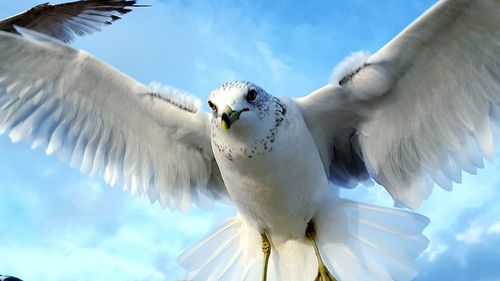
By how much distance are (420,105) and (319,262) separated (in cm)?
93

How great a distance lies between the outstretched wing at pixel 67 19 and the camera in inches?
298

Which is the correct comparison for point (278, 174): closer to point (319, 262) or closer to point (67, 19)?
point (319, 262)

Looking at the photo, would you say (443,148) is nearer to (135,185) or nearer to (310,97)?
(310,97)

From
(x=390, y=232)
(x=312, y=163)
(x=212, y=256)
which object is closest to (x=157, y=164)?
(x=212, y=256)

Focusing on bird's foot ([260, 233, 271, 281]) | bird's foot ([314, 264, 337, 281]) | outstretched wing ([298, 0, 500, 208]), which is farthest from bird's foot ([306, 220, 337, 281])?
outstretched wing ([298, 0, 500, 208])

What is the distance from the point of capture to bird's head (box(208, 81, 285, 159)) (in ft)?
9.62

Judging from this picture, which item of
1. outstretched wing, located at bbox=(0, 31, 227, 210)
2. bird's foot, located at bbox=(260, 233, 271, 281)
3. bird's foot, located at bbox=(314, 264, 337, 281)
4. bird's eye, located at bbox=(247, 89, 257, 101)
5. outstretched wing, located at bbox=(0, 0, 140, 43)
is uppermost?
outstretched wing, located at bbox=(0, 0, 140, 43)

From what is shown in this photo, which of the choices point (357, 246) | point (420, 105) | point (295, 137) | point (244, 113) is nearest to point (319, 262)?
point (357, 246)

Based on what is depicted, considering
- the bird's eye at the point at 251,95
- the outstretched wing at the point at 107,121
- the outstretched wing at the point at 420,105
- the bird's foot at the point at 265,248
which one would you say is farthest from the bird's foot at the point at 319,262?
the bird's eye at the point at 251,95

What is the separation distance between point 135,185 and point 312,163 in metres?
1.22

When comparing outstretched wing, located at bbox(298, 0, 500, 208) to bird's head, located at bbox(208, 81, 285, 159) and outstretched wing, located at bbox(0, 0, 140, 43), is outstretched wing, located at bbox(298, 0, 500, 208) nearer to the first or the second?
bird's head, located at bbox(208, 81, 285, 159)

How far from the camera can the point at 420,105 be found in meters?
3.49

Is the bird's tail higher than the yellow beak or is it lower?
lower

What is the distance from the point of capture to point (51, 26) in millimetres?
7836
